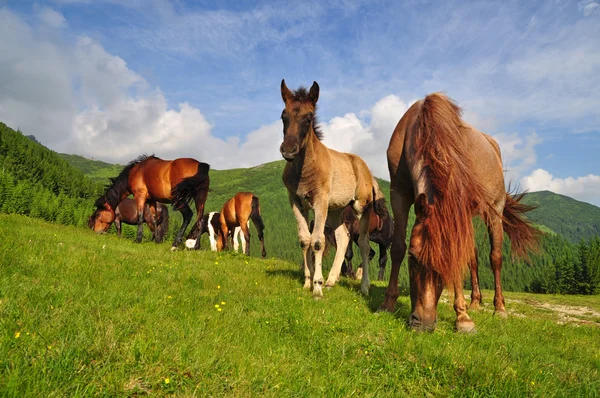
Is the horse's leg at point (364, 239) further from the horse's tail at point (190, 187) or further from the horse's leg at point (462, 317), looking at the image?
the horse's tail at point (190, 187)

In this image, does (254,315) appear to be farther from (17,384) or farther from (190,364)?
(17,384)

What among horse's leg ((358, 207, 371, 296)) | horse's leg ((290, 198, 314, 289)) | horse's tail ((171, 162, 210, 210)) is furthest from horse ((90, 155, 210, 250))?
horse's leg ((358, 207, 371, 296))

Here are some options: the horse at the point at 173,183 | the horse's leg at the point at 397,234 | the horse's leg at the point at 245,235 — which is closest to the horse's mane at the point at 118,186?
the horse at the point at 173,183

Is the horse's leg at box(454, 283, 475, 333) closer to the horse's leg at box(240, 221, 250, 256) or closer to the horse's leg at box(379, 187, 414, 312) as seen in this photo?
the horse's leg at box(379, 187, 414, 312)

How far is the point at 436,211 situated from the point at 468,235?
482 mm

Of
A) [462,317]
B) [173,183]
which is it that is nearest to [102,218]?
[173,183]

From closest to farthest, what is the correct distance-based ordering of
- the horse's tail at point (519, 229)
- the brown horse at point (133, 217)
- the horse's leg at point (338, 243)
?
the horse's leg at point (338, 243) → the horse's tail at point (519, 229) → the brown horse at point (133, 217)

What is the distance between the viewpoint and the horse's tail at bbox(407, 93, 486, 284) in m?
4.25

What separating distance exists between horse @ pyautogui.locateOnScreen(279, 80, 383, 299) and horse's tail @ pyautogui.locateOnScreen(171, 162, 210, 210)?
6.51 metres

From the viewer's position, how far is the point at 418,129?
559 cm

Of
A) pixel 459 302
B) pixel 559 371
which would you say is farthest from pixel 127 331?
pixel 559 371

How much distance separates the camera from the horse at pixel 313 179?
6.67 metres

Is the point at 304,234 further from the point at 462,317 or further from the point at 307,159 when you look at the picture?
the point at 462,317

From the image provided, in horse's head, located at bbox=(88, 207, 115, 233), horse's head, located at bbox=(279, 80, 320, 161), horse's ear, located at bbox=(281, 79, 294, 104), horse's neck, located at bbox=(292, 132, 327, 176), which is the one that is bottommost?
horse's head, located at bbox=(88, 207, 115, 233)
